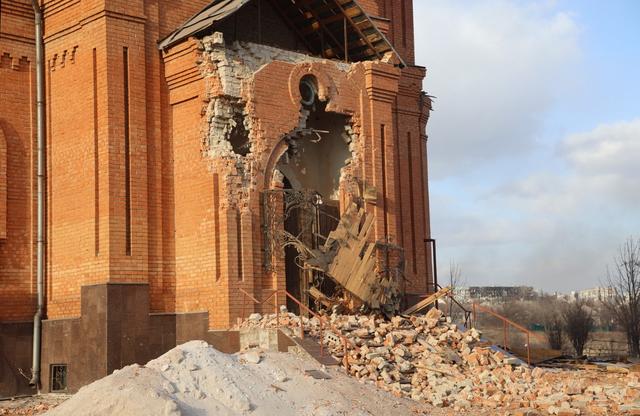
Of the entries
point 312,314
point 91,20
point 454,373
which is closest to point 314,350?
point 312,314

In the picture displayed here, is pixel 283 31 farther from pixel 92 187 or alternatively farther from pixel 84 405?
pixel 84 405

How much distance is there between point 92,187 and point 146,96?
197 centimetres

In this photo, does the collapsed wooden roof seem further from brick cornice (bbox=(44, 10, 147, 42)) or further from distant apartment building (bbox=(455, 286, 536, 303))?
distant apartment building (bbox=(455, 286, 536, 303))

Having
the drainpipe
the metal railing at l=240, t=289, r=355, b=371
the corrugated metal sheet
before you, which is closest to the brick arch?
the drainpipe

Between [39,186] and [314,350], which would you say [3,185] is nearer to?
[39,186]

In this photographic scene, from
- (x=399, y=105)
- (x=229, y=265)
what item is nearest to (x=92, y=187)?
(x=229, y=265)

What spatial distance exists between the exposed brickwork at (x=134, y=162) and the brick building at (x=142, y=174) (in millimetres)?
27

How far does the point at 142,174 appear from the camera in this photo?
55.8 feet

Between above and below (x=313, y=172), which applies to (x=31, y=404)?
below

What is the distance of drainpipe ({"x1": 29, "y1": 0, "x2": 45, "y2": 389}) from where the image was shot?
17.1 meters

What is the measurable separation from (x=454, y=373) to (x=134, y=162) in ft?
22.3

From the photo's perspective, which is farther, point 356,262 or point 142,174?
point 356,262

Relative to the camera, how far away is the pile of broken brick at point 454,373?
1402cm

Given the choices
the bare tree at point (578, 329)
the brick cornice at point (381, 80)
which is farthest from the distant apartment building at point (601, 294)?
the brick cornice at point (381, 80)
